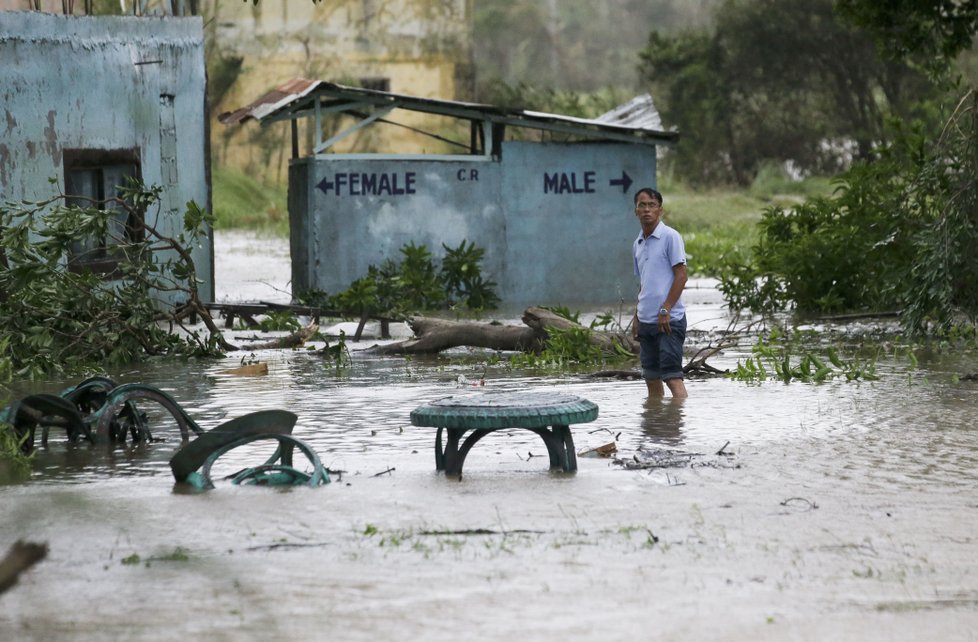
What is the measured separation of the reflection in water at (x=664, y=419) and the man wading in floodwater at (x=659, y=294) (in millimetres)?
177

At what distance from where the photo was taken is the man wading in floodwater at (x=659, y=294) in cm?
1023

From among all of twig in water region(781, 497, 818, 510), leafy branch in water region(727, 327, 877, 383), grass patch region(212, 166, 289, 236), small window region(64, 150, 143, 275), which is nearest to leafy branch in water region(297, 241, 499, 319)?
small window region(64, 150, 143, 275)

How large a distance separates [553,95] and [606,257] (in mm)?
24906

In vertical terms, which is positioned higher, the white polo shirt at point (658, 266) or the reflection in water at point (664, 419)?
the white polo shirt at point (658, 266)

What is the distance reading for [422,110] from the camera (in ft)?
68.5

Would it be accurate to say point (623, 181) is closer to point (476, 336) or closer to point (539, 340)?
point (476, 336)

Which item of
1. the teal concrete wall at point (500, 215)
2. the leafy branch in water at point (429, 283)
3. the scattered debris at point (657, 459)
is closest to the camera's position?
the scattered debris at point (657, 459)

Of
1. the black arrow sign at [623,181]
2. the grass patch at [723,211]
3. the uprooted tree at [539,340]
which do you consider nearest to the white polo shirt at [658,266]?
the uprooted tree at [539,340]

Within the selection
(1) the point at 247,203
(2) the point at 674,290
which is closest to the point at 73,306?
(2) the point at 674,290

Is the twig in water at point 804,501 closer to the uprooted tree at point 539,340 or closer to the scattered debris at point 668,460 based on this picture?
the scattered debris at point 668,460

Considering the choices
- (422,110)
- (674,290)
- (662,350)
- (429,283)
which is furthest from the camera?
(422,110)

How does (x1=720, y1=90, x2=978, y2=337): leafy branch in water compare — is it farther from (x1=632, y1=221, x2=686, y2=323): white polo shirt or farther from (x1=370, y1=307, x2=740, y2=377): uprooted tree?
(x1=632, y1=221, x2=686, y2=323): white polo shirt

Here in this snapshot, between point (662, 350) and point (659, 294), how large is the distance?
0.40m

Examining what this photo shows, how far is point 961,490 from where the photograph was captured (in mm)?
7012
